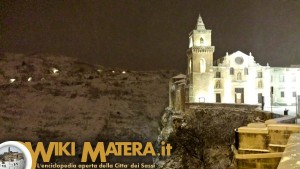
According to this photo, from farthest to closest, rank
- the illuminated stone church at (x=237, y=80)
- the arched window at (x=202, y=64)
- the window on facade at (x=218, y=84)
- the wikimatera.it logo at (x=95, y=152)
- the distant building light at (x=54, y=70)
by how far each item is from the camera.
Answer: the distant building light at (x=54, y=70)
the wikimatera.it logo at (x=95, y=152)
the arched window at (x=202, y=64)
the window on facade at (x=218, y=84)
the illuminated stone church at (x=237, y=80)

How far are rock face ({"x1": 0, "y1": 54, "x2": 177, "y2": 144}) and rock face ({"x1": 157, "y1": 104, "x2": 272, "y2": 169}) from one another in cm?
1555

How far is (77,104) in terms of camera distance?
55188 mm

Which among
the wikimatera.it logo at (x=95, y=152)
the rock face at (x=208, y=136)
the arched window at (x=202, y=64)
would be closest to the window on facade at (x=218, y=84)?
the arched window at (x=202, y=64)

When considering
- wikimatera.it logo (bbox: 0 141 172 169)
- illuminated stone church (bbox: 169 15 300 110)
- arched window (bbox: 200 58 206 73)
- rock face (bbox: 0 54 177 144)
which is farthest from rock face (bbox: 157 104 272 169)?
rock face (bbox: 0 54 177 144)

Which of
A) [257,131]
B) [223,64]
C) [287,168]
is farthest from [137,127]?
[287,168]

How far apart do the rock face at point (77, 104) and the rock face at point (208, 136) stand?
1555 cm

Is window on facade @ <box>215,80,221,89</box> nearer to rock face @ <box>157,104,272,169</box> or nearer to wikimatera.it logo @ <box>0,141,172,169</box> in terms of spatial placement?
rock face @ <box>157,104,272,169</box>

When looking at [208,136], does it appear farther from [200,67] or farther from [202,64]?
[202,64]

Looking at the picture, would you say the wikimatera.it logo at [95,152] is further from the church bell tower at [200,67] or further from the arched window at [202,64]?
the arched window at [202,64]

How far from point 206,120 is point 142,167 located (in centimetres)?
1194

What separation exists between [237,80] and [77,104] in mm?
29920

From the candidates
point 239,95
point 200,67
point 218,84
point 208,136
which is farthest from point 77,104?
point 208,136

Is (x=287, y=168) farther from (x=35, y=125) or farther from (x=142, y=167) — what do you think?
(x=35, y=125)

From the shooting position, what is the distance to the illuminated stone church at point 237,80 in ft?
113
